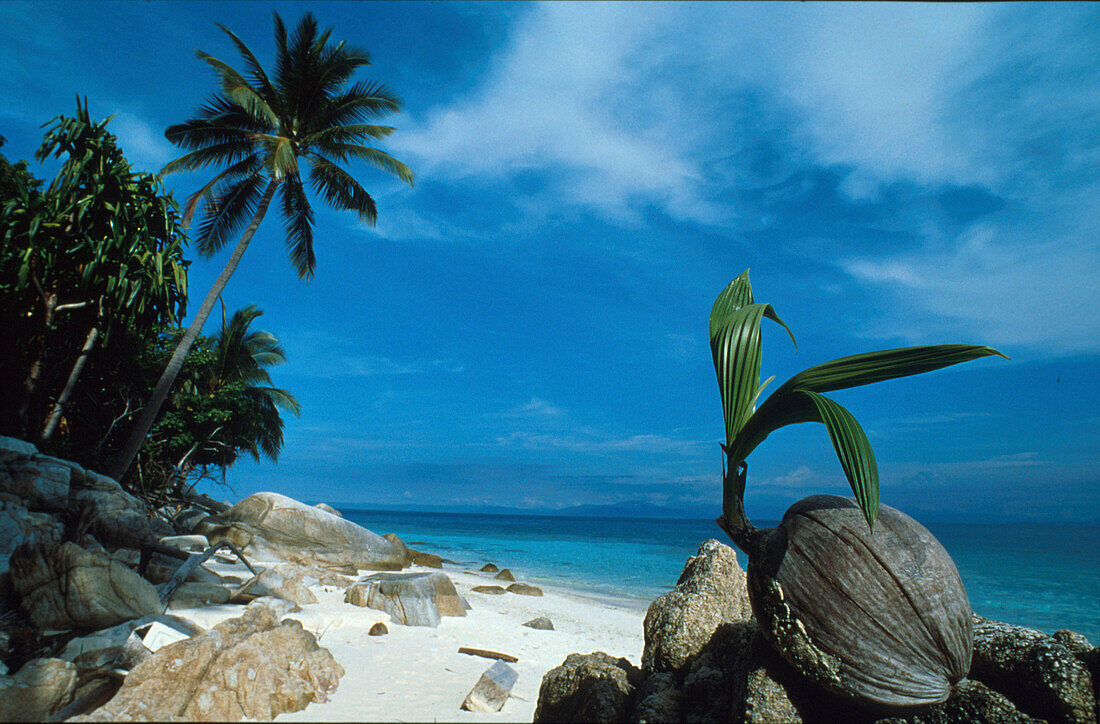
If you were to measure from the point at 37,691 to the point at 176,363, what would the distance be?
10.2 m

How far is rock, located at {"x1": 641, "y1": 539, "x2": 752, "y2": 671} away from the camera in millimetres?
3807

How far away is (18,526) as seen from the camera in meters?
6.04

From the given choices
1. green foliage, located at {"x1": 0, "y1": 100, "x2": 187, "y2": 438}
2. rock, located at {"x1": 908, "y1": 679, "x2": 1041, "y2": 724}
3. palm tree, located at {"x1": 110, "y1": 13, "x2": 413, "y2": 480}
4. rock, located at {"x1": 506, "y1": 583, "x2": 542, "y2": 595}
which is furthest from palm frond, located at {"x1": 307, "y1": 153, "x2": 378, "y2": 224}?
rock, located at {"x1": 908, "y1": 679, "x2": 1041, "y2": 724}

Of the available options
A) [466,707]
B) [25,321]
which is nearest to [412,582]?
[466,707]

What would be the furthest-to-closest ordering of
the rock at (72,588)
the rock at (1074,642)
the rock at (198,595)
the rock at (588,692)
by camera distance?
1. the rock at (198,595)
2. the rock at (72,588)
3. the rock at (588,692)
4. the rock at (1074,642)

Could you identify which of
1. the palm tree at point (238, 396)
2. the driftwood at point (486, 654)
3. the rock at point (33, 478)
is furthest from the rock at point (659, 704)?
the palm tree at point (238, 396)

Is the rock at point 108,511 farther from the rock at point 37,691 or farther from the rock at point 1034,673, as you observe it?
the rock at point 1034,673

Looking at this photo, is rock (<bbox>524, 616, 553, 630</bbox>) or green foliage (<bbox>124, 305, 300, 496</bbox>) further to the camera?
green foliage (<bbox>124, 305, 300, 496</bbox>)

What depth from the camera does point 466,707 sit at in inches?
161

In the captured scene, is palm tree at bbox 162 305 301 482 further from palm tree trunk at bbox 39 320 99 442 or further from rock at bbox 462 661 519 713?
rock at bbox 462 661 519 713

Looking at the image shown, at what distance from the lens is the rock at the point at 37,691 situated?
3223mm

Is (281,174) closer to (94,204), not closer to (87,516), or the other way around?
(94,204)

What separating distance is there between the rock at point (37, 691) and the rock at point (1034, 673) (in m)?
5.21

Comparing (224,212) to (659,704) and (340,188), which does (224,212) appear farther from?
(659,704)
